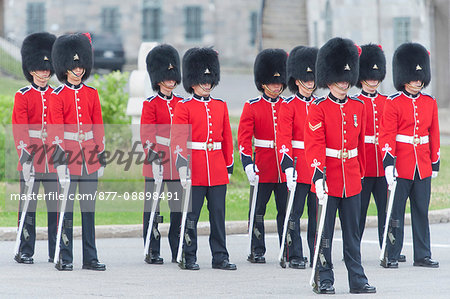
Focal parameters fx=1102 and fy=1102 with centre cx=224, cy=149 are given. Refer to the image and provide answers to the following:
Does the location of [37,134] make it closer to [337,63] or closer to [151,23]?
[337,63]

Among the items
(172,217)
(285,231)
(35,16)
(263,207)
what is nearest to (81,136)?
(172,217)

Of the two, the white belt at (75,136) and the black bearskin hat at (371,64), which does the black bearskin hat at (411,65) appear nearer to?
the black bearskin hat at (371,64)

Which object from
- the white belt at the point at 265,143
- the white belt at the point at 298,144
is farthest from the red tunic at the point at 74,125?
the white belt at the point at 298,144

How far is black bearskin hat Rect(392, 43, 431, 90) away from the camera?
956 centimetres

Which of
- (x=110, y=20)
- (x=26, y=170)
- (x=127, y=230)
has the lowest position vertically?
(x=127, y=230)

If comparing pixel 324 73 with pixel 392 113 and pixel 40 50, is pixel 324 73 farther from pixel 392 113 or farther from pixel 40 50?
pixel 40 50

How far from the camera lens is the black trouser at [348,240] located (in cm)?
819

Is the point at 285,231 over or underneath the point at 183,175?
underneath

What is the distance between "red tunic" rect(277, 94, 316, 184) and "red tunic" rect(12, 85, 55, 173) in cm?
202

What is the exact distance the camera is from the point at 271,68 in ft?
33.1

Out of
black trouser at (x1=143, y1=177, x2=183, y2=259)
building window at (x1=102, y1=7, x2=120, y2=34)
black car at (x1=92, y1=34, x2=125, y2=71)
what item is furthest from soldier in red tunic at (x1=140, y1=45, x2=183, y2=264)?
building window at (x1=102, y1=7, x2=120, y2=34)

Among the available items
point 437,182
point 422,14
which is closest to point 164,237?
point 437,182

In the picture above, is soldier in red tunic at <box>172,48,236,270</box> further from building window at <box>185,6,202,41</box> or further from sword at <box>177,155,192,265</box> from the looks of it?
building window at <box>185,6,202,41</box>

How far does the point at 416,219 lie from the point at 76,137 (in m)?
3.01
